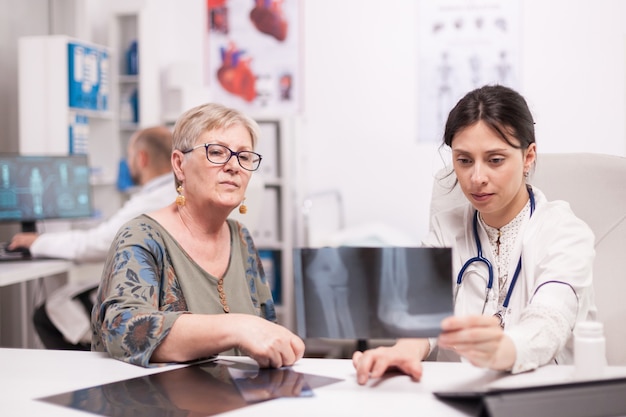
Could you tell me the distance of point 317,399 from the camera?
3.75ft

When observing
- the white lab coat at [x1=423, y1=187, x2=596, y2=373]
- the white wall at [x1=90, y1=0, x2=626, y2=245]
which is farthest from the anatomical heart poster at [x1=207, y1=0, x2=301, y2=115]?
the white lab coat at [x1=423, y1=187, x2=596, y2=373]

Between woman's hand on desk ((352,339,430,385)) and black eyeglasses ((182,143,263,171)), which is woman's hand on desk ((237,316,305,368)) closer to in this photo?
woman's hand on desk ((352,339,430,385))

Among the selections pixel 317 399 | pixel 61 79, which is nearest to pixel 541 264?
pixel 317 399

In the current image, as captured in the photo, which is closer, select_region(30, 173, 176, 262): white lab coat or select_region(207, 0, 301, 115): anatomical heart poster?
select_region(30, 173, 176, 262): white lab coat

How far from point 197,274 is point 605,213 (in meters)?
0.97

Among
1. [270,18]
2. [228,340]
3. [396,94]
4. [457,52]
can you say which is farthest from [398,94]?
[228,340]

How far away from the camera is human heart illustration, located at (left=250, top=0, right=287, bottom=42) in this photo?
4715 mm

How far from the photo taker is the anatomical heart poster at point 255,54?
15.5ft

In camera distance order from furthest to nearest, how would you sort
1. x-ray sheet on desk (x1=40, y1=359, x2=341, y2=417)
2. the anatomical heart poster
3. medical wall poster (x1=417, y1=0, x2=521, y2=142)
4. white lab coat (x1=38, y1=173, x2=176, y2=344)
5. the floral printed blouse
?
1. the anatomical heart poster
2. medical wall poster (x1=417, y1=0, x2=521, y2=142)
3. white lab coat (x1=38, y1=173, x2=176, y2=344)
4. the floral printed blouse
5. x-ray sheet on desk (x1=40, y1=359, x2=341, y2=417)

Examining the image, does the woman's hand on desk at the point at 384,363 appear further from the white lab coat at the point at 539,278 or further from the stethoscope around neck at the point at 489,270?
the stethoscope around neck at the point at 489,270

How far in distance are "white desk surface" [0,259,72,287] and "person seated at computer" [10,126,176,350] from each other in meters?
0.08

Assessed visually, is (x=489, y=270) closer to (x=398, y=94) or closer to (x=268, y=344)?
(x=268, y=344)

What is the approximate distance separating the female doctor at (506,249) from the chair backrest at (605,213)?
8.0 inches

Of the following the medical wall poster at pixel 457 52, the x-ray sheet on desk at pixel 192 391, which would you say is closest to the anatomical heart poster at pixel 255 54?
the medical wall poster at pixel 457 52
